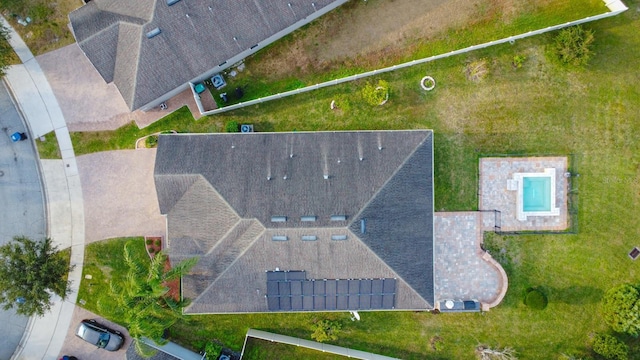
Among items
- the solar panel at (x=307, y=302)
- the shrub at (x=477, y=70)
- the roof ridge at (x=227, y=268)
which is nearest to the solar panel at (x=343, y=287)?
the solar panel at (x=307, y=302)

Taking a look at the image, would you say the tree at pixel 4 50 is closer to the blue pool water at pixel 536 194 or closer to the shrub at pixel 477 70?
the shrub at pixel 477 70

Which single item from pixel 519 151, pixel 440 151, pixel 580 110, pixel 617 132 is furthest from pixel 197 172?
pixel 617 132

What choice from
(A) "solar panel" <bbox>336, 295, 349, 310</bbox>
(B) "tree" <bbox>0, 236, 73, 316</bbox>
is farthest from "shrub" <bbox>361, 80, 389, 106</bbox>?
(B) "tree" <bbox>0, 236, 73, 316</bbox>

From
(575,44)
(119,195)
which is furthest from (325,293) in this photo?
(575,44)

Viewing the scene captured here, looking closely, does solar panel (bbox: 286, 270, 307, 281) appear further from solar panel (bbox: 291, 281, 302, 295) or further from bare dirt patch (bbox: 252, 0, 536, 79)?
bare dirt patch (bbox: 252, 0, 536, 79)

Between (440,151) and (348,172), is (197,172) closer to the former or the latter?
(348,172)

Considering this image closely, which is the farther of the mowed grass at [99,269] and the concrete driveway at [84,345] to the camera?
the concrete driveway at [84,345]

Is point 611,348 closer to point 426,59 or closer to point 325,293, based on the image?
point 325,293
